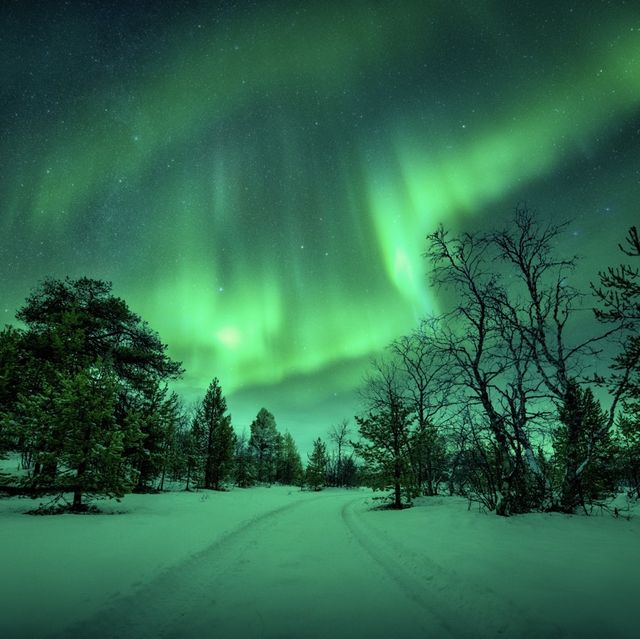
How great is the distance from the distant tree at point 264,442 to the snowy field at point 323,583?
51756 mm

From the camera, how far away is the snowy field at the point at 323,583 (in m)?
3.71

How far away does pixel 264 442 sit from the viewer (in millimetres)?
58219

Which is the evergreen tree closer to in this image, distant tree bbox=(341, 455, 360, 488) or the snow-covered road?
the snow-covered road

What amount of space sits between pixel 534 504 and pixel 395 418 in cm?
727

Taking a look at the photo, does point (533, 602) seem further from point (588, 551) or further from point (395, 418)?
point (395, 418)

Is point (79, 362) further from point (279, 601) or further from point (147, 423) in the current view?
point (279, 601)

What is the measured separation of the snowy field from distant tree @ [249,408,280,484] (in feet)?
170

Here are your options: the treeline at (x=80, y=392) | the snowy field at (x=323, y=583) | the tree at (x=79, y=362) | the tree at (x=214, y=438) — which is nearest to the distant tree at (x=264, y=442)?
the tree at (x=214, y=438)

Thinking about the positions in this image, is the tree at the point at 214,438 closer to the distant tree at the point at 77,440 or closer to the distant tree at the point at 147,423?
the distant tree at the point at 147,423

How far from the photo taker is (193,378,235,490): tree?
3709 cm

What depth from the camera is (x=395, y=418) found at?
17.9 metres

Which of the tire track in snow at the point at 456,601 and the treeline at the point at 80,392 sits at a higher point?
the treeline at the point at 80,392

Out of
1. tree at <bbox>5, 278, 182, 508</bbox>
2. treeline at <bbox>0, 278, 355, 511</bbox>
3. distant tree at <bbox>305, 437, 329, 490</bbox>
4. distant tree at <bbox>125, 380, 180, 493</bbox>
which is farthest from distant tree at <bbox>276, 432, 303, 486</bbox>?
tree at <bbox>5, 278, 182, 508</bbox>

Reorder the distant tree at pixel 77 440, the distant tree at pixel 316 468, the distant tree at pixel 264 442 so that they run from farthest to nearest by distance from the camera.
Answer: the distant tree at pixel 264 442
the distant tree at pixel 316 468
the distant tree at pixel 77 440
